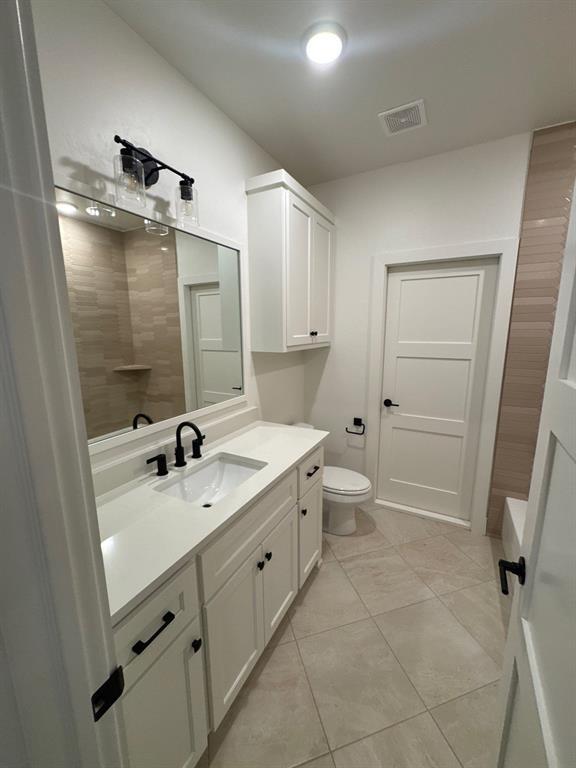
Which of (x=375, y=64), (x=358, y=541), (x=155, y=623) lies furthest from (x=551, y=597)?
(x=375, y=64)

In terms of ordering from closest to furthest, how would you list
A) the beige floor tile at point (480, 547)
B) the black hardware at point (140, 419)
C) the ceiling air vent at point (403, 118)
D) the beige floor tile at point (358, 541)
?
the black hardware at point (140, 419)
the ceiling air vent at point (403, 118)
the beige floor tile at point (480, 547)
the beige floor tile at point (358, 541)

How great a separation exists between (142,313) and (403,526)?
2.34 meters

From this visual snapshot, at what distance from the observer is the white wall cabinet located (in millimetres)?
1819

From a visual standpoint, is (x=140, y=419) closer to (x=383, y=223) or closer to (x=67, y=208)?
(x=67, y=208)

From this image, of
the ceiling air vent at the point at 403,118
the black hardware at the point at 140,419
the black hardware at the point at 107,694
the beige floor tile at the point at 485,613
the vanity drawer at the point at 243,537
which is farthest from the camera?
the ceiling air vent at the point at 403,118

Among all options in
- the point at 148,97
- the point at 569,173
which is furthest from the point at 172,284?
the point at 569,173

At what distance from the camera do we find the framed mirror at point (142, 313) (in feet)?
3.81

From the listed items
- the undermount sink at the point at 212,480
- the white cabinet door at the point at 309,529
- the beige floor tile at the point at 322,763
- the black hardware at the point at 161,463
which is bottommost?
the beige floor tile at the point at 322,763

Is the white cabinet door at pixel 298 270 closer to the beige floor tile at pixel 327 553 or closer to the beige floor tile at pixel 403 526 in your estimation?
the beige floor tile at pixel 327 553

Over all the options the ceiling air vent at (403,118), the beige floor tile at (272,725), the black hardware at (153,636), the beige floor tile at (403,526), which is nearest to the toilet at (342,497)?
the beige floor tile at (403,526)

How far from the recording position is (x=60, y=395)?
0.39m

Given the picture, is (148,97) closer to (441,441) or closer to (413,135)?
(413,135)

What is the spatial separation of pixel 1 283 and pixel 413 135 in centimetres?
235

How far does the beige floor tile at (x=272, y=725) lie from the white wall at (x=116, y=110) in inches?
81.9
